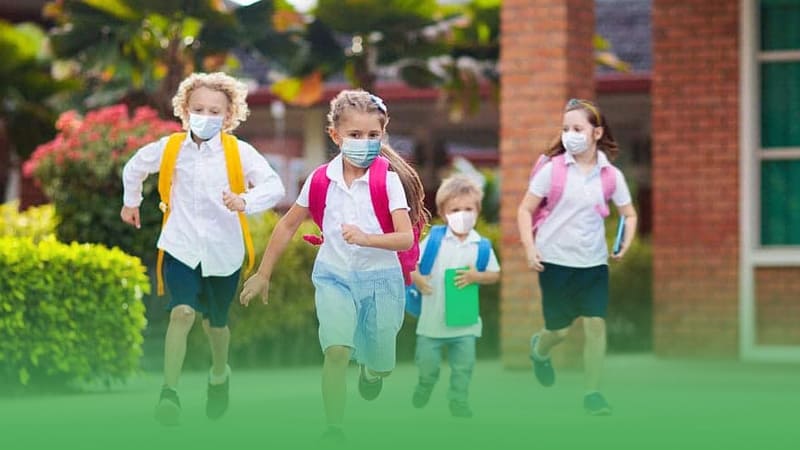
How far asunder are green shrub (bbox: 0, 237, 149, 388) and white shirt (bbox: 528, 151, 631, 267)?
3248 mm

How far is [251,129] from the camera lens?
2772 centimetres

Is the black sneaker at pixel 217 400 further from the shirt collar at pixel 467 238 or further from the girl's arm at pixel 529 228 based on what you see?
the girl's arm at pixel 529 228

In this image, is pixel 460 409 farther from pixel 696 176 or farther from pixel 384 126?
pixel 696 176

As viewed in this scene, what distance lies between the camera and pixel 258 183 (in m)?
8.74

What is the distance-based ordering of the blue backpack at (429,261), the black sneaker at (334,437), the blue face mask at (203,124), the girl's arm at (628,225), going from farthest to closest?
the blue backpack at (429,261) → the girl's arm at (628,225) → the blue face mask at (203,124) → the black sneaker at (334,437)

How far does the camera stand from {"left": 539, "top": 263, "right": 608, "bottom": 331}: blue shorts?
376 inches

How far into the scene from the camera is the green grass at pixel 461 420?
315 inches

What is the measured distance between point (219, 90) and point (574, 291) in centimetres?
235

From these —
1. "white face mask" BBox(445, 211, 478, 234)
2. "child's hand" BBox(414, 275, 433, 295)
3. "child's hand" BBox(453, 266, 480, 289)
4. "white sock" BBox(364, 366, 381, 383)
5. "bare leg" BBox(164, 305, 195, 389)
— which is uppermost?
"white face mask" BBox(445, 211, 478, 234)

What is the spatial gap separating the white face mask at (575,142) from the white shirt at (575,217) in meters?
0.09

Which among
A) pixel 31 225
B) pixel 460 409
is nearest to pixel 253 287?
pixel 460 409

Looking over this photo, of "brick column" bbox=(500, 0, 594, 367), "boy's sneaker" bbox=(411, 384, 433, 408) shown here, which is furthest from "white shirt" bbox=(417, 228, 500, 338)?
"brick column" bbox=(500, 0, 594, 367)

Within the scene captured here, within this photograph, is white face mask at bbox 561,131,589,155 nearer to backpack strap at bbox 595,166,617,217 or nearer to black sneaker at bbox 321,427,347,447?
backpack strap at bbox 595,166,617,217

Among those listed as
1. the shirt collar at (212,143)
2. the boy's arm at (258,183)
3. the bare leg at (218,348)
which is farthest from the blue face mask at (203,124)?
the bare leg at (218,348)
